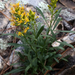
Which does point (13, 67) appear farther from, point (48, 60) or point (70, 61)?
point (70, 61)

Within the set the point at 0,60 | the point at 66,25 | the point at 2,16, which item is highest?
the point at 2,16

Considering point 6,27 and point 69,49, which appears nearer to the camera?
point 69,49

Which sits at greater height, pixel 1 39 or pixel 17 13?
pixel 17 13

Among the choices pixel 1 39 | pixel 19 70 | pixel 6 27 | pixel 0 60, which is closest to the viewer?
pixel 19 70

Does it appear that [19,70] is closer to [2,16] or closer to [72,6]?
[2,16]

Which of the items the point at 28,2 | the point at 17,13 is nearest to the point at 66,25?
the point at 28,2

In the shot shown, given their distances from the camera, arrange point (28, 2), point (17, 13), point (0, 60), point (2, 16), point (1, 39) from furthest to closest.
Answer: point (28, 2), point (2, 16), point (1, 39), point (0, 60), point (17, 13)

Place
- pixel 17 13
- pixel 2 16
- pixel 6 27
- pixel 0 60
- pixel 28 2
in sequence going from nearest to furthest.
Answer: pixel 17 13 → pixel 0 60 → pixel 6 27 → pixel 2 16 → pixel 28 2

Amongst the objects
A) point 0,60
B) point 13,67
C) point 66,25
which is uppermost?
point 66,25

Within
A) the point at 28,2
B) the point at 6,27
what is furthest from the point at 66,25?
the point at 6,27
